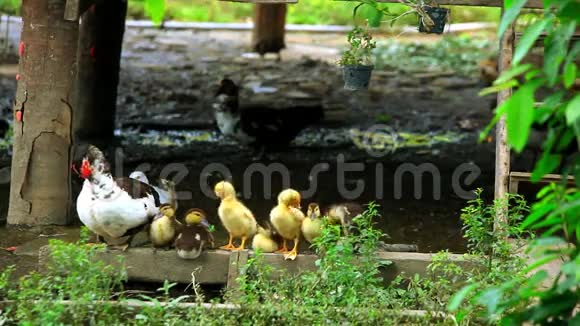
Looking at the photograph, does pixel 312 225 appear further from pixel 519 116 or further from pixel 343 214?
pixel 519 116

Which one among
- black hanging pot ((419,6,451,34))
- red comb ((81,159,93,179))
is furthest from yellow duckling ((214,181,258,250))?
black hanging pot ((419,6,451,34))

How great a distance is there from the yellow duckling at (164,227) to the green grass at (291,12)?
1481 centimetres

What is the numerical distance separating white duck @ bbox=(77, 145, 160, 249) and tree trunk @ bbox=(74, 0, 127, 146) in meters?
4.42

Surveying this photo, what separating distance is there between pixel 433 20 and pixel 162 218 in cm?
230

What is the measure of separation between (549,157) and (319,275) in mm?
2518

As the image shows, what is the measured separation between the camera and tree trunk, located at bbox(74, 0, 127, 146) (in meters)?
10.5

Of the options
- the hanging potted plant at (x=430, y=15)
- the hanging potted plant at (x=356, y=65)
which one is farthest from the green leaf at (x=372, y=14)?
the hanging potted plant at (x=356, y=65)

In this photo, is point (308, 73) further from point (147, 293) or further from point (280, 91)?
point (147, 293)

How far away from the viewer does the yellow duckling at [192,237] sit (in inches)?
243

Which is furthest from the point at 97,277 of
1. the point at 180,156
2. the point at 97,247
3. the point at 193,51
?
the point at 193,51

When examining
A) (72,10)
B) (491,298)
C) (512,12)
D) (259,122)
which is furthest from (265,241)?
(259,122)

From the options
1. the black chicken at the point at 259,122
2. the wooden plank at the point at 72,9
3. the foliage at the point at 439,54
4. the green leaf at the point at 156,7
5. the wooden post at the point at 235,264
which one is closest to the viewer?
the green leaf at the point at 156,7

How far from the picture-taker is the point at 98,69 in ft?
35.1
